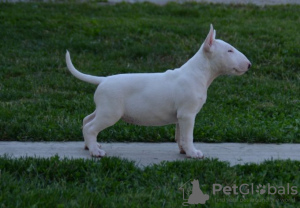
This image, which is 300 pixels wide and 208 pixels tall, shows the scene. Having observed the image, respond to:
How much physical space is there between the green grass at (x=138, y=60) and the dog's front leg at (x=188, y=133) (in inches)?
33.7

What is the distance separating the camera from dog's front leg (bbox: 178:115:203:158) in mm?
5648

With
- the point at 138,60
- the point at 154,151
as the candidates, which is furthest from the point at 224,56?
the point at 138,60

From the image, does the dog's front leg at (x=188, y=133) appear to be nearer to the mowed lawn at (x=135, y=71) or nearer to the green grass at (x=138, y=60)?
the mowed lawn at (x=135, y=71)

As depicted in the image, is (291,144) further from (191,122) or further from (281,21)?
(281,21)

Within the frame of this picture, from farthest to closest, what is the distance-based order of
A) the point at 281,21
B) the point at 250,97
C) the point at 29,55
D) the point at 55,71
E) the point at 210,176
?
the point at 281,21
the point at 29,55
the point at 55,71
the point at 250,97
the point at 210,176

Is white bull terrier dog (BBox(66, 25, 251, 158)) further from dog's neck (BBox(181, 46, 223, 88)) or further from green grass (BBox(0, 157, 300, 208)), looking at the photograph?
green grass (BBox(0, 157, 300, 208))

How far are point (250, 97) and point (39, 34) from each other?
5.29 metres

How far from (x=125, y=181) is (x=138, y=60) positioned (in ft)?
19.3

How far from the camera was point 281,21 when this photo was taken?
12.7 meters

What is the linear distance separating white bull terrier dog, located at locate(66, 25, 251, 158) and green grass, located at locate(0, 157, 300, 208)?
0.46m

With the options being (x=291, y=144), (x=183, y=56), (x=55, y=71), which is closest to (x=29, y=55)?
(x=55, y=71)

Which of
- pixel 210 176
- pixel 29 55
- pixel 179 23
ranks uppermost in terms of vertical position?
pixel 179 23

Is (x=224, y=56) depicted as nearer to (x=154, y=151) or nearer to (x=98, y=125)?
(x=154, y=151)

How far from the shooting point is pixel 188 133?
18.7 ft
